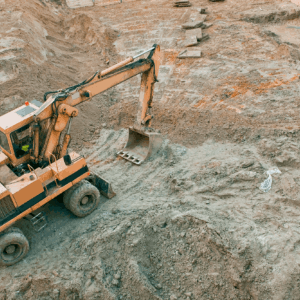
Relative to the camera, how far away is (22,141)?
552cm

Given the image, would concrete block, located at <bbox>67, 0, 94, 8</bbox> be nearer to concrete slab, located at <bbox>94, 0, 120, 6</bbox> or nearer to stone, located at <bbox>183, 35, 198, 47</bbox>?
concrete slab, located at <bbox>94, 0, 120, 6</bbox>

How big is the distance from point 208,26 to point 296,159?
10.6 meters

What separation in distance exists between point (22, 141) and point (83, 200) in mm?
1733

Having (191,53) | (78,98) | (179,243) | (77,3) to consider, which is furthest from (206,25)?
(179,243)

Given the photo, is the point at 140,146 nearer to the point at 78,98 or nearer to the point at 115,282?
the point at 78,98

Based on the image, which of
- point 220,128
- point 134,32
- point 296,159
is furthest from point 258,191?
point 134,32

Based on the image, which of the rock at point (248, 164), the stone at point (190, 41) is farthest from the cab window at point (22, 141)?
the stone at point (190, 41)

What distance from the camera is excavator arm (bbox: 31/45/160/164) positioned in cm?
543

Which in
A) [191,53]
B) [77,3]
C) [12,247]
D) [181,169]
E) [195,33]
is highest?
[77,3]

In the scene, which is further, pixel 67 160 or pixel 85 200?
pixel 85 200

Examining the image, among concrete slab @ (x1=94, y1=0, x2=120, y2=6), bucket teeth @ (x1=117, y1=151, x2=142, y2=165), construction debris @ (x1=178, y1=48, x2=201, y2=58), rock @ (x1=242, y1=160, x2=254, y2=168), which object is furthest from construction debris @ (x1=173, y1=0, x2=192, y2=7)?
rock @ (x1=242, y1=160, x2=254, y2=168)

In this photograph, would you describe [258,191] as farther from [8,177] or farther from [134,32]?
[134,32]

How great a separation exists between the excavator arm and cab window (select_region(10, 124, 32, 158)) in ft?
0.61

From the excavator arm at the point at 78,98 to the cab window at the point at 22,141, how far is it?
19 centimetres
